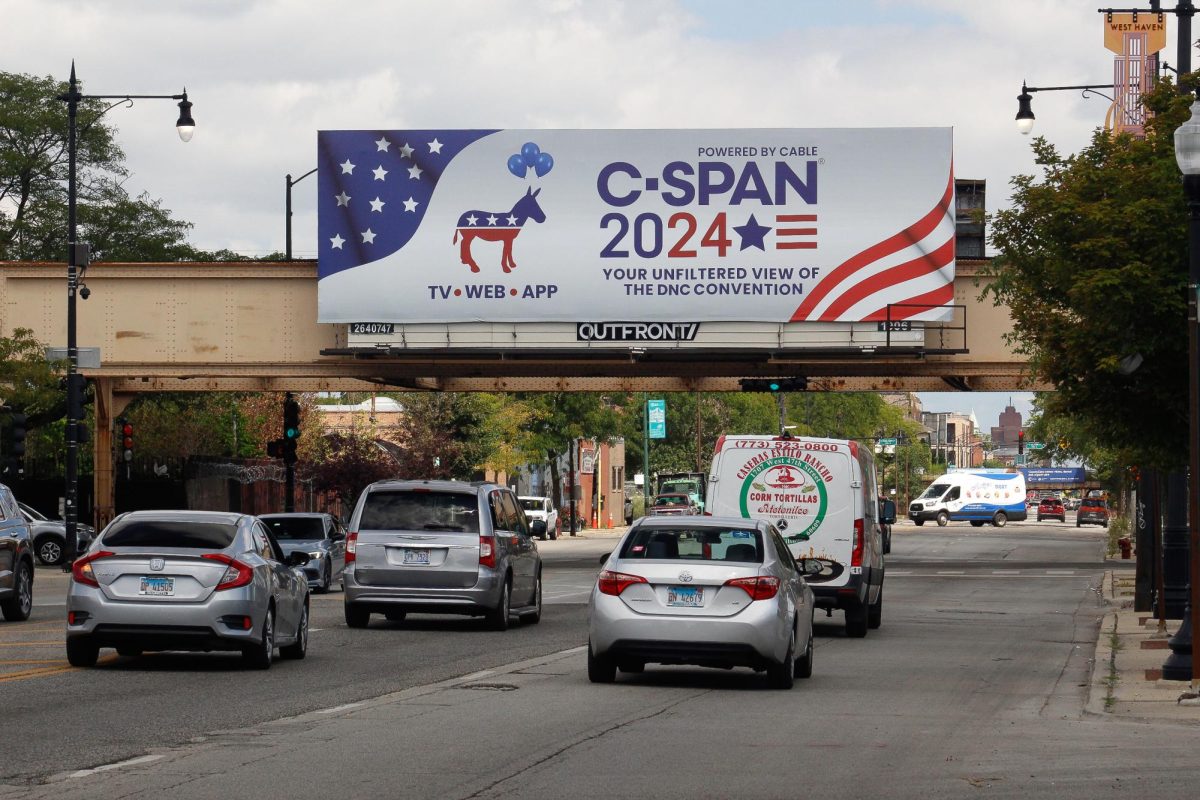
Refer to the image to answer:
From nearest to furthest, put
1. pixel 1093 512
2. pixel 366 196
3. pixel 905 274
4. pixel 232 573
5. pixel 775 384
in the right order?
1. pixel 232 573
2. pixel 905 274
3. pixel 775 384
4. pixel 366 196
5. pixel 1093 512

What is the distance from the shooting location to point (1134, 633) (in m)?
25.8

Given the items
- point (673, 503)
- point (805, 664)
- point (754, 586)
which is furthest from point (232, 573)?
point (673, 503)

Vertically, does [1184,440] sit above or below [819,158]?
below

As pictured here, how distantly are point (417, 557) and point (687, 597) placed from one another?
24.4 feet

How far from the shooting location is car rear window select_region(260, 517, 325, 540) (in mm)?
36062

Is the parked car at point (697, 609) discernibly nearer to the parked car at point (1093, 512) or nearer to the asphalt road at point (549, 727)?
the asphalt road at point (549, 727)

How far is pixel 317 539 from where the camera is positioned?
117 ft

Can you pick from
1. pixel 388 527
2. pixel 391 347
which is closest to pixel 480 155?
pixel 391 347

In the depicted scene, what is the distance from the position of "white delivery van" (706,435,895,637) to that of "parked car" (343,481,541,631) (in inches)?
114

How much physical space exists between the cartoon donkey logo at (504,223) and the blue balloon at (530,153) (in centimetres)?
67

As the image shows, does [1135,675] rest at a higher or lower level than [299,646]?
lower

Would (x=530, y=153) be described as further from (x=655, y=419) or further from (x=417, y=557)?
(x=655, y=419)

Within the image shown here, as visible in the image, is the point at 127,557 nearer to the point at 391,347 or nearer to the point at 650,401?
the point at 391,347

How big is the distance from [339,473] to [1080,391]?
45525mm
